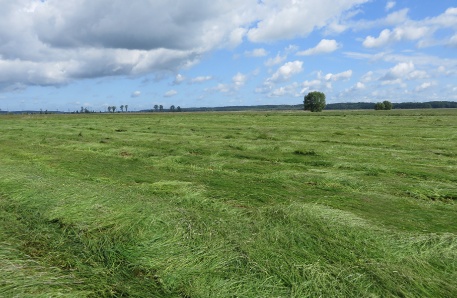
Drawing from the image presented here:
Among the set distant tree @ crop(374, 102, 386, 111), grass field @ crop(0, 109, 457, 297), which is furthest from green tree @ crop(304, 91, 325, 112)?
grass field @ crop(0, 109, 457, 297)

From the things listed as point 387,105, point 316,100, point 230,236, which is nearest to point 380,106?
point 387,105

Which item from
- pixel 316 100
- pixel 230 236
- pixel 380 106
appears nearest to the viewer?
pixel 230 236

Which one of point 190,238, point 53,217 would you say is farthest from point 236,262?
point 53,217

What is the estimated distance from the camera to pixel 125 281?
4.91 meters

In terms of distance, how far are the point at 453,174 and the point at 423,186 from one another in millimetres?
3048

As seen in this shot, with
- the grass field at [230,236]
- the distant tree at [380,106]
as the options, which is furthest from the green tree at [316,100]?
the grass field at [230,236]

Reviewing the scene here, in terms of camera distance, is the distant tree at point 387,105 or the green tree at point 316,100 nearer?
the green tree at point 316,100

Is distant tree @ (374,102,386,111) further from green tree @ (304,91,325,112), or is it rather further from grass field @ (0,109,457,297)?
grass field @ (0,109,457,297)

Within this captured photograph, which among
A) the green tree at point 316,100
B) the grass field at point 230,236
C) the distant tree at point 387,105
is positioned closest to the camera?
the grass field at point 230,236

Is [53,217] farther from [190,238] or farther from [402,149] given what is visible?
[402,149]

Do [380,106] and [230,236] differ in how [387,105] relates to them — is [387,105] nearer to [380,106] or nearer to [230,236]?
[380,106]

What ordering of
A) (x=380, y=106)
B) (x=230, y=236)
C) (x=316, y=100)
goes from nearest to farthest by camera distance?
(x=230, y=236) → (x=316, y=100) → (x=380, y=106)

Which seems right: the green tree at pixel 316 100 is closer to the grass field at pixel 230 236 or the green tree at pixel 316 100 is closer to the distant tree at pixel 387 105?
the distant tree at pixel 387 105

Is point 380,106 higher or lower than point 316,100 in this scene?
lower
